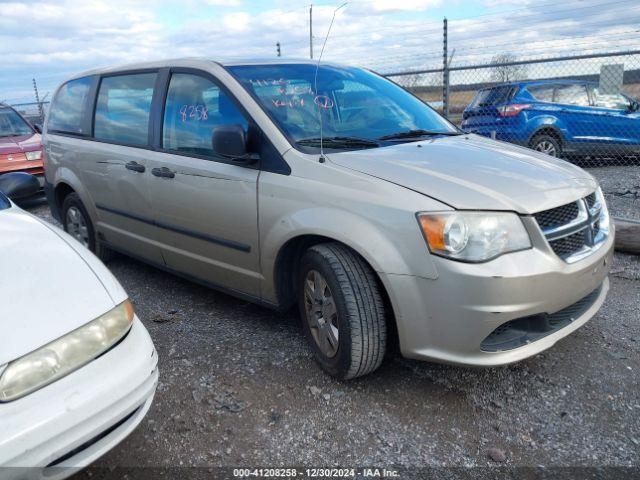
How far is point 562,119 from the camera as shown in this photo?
9062 mm

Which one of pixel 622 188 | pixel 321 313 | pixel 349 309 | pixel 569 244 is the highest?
pixel 569 244

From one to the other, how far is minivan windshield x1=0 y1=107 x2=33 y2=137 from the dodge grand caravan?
5916 mm

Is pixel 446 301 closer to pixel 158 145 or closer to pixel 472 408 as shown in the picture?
pixel 472 408

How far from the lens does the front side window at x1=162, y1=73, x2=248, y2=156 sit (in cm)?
330

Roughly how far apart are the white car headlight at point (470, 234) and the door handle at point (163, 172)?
180 cm

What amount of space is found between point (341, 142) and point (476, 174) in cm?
79

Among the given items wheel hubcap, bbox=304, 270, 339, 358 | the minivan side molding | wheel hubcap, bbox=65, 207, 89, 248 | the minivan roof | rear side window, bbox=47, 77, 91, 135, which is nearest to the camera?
wheel hubcap, bbox=304, 270, 339, 358

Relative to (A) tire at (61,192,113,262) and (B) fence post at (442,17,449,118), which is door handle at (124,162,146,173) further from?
(B) fence post at (442,17,449,118)

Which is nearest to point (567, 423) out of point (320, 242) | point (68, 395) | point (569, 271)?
point (569, 271)

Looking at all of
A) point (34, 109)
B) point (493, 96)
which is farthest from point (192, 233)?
point (34, 109)

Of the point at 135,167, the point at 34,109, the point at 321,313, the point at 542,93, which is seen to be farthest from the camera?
the point at 34,109

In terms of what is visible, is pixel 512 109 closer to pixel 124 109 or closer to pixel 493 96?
pixel 493 96

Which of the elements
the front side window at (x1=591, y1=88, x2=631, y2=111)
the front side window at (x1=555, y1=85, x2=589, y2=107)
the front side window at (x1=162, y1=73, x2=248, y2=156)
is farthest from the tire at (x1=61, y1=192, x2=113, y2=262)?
the front side window at (x1=591, y1=88, x2=631, y2=111)

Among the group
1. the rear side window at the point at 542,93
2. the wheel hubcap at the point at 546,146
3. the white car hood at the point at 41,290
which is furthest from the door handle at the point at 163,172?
the rear side window at the point at 542,93
